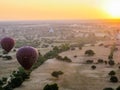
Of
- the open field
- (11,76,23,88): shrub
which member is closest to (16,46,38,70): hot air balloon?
the open field

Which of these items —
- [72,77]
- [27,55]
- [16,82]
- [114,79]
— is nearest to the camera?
[27,55]

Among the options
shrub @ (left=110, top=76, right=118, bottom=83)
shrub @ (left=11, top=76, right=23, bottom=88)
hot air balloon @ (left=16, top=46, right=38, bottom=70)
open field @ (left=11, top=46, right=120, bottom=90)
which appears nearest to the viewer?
hot air balloon @ (left=16, top=46, right=38, bottom=70)

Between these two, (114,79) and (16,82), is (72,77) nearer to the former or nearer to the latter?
(114,79)

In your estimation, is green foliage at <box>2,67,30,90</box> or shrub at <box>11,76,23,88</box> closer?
green foliage at <box>2,67,30,90</box>

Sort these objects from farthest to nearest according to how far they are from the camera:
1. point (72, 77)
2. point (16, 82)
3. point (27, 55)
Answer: point (72, 77)
point (16, 82)
point (27, 55)

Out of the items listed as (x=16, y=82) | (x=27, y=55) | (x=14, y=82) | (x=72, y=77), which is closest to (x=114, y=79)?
(x=72, y=77)

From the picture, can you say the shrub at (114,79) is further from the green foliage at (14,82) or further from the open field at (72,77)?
the green foliage at (14,82)

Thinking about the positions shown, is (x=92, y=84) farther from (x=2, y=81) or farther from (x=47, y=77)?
(x=2, y=81)

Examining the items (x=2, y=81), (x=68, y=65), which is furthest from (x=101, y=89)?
(x=68, y=65)

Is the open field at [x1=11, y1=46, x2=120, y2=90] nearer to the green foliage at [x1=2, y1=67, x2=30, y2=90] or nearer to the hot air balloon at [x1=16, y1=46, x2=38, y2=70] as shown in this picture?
the green foliage at [x1=2, y1=67, x2=30, y2=90]

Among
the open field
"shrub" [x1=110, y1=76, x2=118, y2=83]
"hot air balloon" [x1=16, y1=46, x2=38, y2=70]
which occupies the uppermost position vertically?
"hot air balloon" [x1=16, y1=46, x2=38, y2=70]

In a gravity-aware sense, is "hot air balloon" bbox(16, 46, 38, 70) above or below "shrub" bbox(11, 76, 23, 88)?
above
